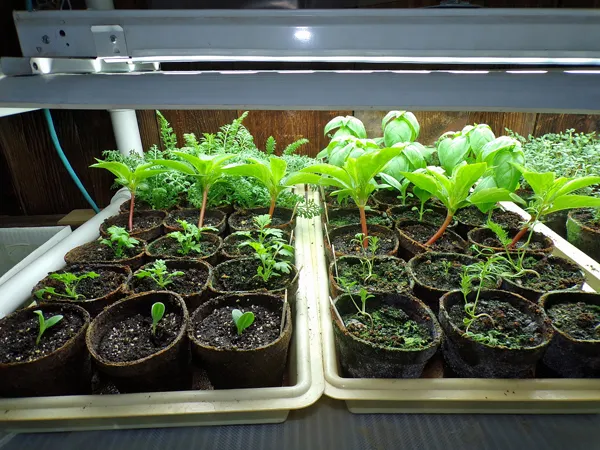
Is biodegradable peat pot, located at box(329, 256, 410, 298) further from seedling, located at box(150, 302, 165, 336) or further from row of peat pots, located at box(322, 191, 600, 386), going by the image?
seedling, located at box(150, 302, 165, 336)

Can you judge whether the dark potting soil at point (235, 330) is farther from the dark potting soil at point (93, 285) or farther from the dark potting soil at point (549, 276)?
the dark potting soil at point (549, 276)

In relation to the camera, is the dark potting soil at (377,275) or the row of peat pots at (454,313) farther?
the dark potting soil at (377,275)

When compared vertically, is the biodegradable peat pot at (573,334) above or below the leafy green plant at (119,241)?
below

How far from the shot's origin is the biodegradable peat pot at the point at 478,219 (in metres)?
1.31

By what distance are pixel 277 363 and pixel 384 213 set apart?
29.4 inches

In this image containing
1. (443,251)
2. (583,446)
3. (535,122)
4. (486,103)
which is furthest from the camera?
(535,122)

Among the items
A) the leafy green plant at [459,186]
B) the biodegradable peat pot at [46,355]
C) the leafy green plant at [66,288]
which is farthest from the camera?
the leafy green plant at [459,186]

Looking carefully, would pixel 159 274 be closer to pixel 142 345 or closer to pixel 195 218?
pixel 142 345

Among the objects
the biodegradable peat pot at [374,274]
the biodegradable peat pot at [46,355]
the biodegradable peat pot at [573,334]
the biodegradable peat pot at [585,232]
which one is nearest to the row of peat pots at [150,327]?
the biodegradable peat pot at [46,355]

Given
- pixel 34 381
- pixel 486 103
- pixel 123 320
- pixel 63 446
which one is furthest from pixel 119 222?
pixel 486 103

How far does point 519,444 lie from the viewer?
69cm

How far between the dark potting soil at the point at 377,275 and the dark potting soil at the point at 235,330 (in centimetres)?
20

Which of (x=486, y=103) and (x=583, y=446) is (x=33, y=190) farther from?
(x=583, y=446)

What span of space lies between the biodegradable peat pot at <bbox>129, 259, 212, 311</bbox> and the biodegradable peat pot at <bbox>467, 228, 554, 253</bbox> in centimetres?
80
